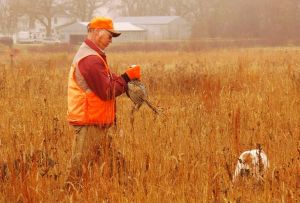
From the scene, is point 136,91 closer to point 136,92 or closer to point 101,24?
point 136,92

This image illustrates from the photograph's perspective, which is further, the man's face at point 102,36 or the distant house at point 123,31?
the distant house at point 123,31

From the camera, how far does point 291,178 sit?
3959mm

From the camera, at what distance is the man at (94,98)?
14.0ft

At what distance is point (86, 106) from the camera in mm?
4285

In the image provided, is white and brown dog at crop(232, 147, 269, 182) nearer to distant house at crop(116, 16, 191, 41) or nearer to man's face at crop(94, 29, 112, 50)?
man's face at crop(94, 29, 112, 50)

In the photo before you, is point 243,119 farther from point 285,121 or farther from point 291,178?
point 291,178

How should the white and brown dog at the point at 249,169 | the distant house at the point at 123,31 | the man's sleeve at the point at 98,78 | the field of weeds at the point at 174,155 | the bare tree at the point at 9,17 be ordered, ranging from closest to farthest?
the field of weeds at the point at 174,155
the white and brown dog at the point at 249,169
the man's sleeve at the point at 98,78
the distant house at the point at 123,31
the bare tree at the point at 9,17

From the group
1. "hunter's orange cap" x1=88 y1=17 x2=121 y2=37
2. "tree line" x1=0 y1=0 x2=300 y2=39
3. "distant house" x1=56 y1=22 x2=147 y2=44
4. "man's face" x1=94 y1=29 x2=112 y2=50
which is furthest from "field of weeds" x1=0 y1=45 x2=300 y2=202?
"distant house" x1=56 y1=22 x2=147 y2=44

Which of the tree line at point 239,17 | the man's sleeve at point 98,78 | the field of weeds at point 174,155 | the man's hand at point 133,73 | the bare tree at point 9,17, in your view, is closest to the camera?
the field of weeds at point 174,155

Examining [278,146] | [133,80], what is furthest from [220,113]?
[133,80]

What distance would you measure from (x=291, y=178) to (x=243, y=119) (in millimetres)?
2771

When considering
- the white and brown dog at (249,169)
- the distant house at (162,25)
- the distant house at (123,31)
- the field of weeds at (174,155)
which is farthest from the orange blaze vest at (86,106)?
the distant house at (162,25)

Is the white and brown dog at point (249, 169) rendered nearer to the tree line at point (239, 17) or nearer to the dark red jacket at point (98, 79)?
the dark red jacket at point (98, 79)

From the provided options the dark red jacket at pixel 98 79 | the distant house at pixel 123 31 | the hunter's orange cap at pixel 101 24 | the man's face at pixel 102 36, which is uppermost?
the hunter's orange cap at pixel 101 24
